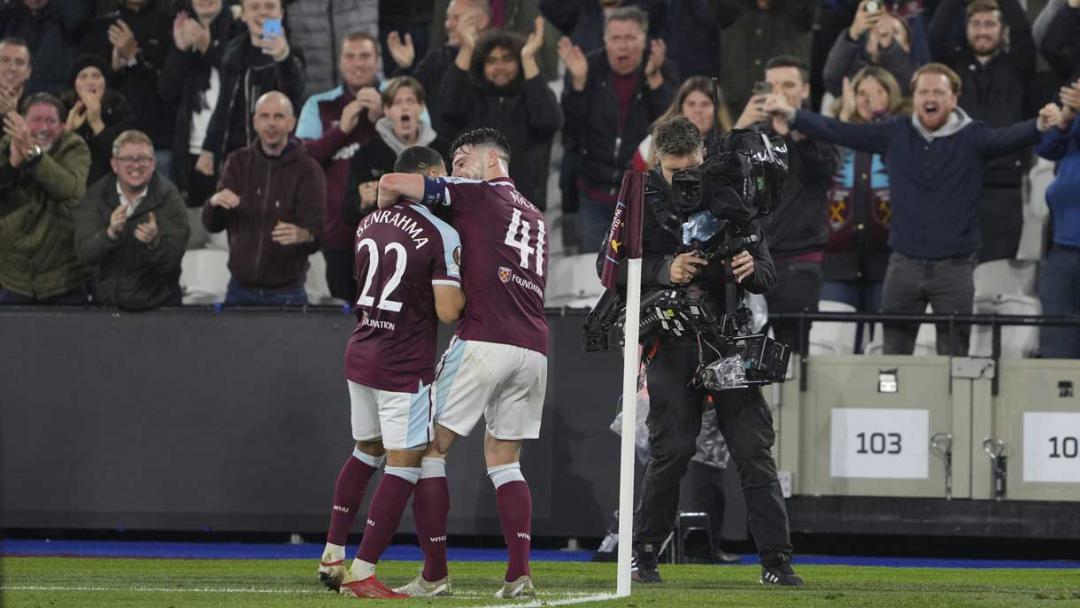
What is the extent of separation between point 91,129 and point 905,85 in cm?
676

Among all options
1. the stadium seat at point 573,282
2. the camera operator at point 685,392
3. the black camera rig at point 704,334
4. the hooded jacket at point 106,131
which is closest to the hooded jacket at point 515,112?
the stadium seat at point 573,282

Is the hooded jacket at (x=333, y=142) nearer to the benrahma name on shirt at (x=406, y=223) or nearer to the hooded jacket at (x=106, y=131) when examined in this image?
the hooded jacket at (x=106, y=131)

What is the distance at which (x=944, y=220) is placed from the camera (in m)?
12.1

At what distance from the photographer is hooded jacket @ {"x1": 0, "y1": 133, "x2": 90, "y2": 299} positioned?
12.6 metres

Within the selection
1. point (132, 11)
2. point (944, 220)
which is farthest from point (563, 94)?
point (132, 11)

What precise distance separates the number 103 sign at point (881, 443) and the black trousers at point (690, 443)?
3.08 metres

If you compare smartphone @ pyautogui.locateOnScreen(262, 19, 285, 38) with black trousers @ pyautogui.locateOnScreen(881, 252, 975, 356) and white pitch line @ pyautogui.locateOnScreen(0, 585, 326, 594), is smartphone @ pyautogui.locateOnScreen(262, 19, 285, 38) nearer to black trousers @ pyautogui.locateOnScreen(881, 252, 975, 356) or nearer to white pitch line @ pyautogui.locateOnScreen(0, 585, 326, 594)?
black trousers @ pyautogui.locateOnScreen(881, 252, 975, 356)

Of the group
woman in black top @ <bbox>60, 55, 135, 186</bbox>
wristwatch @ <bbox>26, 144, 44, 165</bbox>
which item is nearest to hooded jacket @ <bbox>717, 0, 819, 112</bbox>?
woman in black top @ <bbox>60, 55, 135, 186</bbox>

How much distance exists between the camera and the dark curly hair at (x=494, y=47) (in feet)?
42.7

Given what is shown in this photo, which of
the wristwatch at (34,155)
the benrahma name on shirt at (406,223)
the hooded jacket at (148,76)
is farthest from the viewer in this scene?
the hooded jacket at (148,76)

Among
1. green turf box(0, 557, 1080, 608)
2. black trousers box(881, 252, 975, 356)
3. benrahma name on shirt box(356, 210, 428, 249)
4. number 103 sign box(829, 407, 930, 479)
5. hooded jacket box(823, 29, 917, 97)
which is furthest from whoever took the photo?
hooded jacket box(823, 29, 917, 97)

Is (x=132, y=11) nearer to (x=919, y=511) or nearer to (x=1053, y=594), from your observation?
(x=919, y=511)

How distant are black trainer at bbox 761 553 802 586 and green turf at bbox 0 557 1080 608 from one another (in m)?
0.11

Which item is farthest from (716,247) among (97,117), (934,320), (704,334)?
(97,117)
